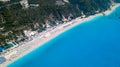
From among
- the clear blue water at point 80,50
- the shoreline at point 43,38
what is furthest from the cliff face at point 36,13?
the clear blue water at point 80,50

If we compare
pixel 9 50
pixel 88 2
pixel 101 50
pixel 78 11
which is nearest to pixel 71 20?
pixel 78 11

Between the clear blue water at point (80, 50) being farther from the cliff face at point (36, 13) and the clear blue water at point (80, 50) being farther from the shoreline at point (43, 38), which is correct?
the cliff face at point (36, 13)

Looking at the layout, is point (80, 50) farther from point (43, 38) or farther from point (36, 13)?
point (36, 13)

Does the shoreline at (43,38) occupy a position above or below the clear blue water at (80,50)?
above

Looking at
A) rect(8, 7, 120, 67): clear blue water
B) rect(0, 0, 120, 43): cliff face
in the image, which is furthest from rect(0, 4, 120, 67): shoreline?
rect(0, 0, 120, 43): cliff face

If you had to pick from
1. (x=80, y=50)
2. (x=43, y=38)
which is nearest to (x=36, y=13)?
(x=43, y=38)

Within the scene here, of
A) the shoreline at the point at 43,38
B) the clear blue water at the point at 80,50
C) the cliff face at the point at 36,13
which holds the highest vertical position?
the cliff face at the point at 36,13
